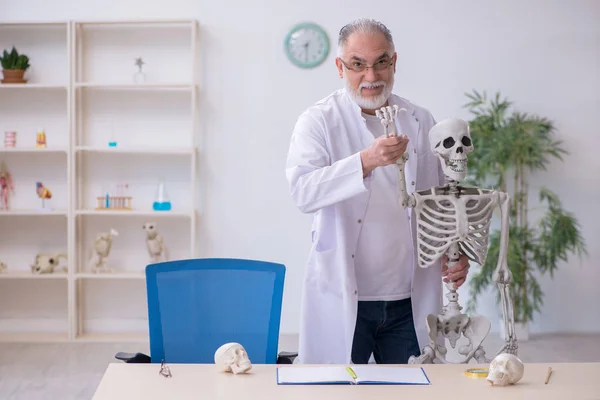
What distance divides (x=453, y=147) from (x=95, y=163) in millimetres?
3722

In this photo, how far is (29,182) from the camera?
5500mm

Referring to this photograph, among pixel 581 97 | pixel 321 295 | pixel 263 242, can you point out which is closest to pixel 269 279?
pixel 321 295

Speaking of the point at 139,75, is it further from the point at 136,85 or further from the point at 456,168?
the point at 456,168

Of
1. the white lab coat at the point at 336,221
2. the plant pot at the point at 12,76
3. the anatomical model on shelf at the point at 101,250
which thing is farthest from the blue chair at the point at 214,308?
the plant pot at the point at 12,76

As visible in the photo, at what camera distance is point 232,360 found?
2.04m

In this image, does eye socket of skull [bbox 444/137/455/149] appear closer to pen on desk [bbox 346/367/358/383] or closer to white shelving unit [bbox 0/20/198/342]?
pen on desk [bbox 346/367/358/383]

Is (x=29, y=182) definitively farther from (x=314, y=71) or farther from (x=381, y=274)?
(x=381, y=274)

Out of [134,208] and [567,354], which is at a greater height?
[134,208]

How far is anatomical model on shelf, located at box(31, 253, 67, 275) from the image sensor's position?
5.31 metres

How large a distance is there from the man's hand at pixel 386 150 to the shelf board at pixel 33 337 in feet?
12.0

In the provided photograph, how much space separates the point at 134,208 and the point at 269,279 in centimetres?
314

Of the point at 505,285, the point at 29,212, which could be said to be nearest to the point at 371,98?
the point at 505,285

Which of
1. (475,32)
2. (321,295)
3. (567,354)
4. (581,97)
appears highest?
(475,32)

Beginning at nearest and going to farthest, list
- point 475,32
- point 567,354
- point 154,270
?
point 154,270 → point 567,354 → point 475,32
